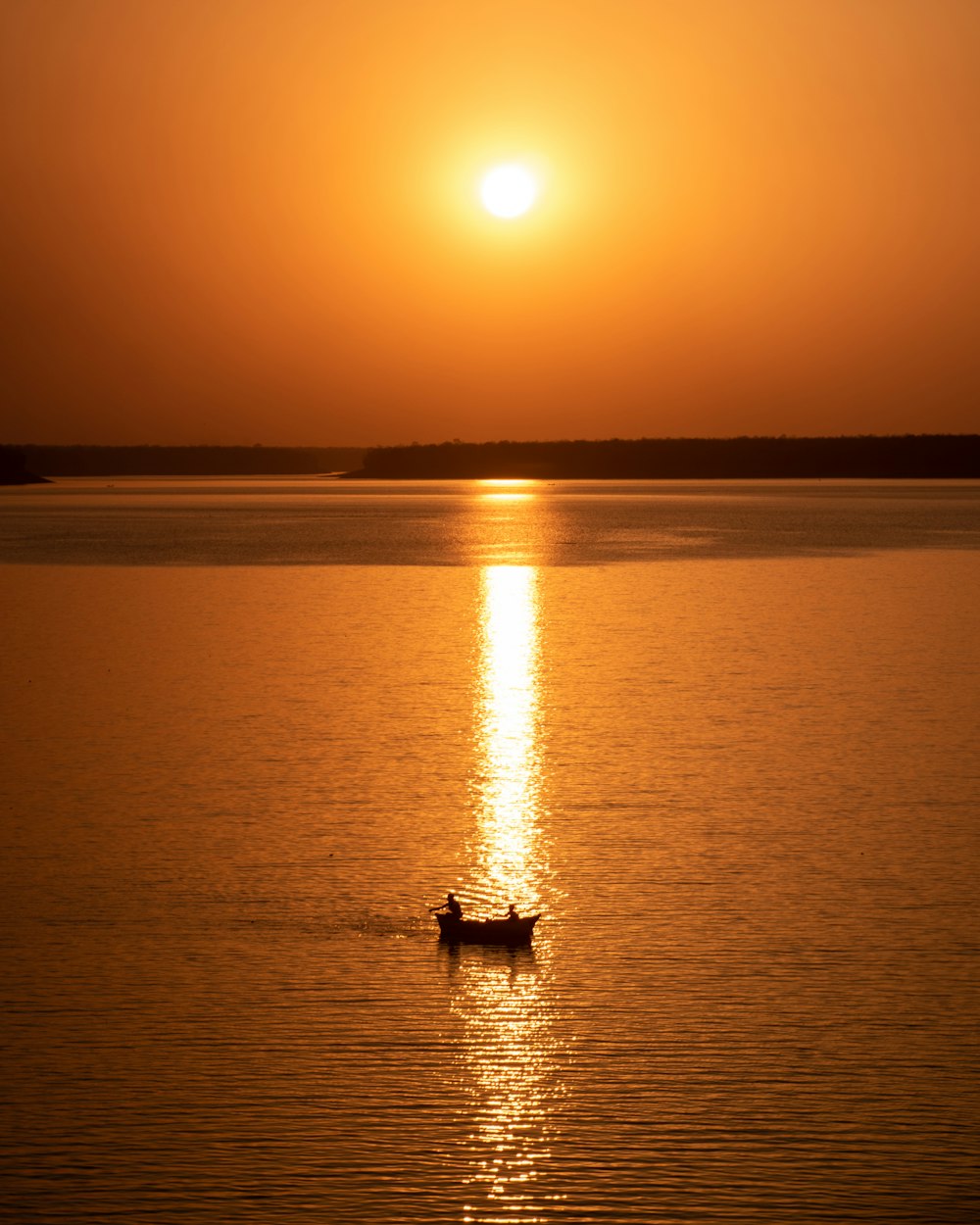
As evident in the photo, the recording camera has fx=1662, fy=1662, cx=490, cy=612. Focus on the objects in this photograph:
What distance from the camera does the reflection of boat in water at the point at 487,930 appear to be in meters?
14.7

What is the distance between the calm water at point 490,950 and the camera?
10391 millimetres

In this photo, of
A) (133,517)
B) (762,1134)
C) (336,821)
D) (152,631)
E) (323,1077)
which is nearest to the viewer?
(762,1134)

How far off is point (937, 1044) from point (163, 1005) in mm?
6005

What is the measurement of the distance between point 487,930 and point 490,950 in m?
0.18

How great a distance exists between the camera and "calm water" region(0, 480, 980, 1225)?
10.4 meters

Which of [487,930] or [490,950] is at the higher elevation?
[487,930]

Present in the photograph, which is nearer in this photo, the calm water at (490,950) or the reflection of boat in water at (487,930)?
the calm water at (490,950)

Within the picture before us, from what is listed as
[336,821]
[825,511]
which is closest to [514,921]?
[336,821]

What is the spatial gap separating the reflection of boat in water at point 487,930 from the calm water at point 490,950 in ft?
0.54

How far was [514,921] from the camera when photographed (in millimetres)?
14648

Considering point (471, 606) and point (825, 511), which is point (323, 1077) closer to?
point (471, 606)

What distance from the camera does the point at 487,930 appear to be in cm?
1477

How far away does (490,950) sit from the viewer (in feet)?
48.5

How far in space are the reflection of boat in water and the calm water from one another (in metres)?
0.16
